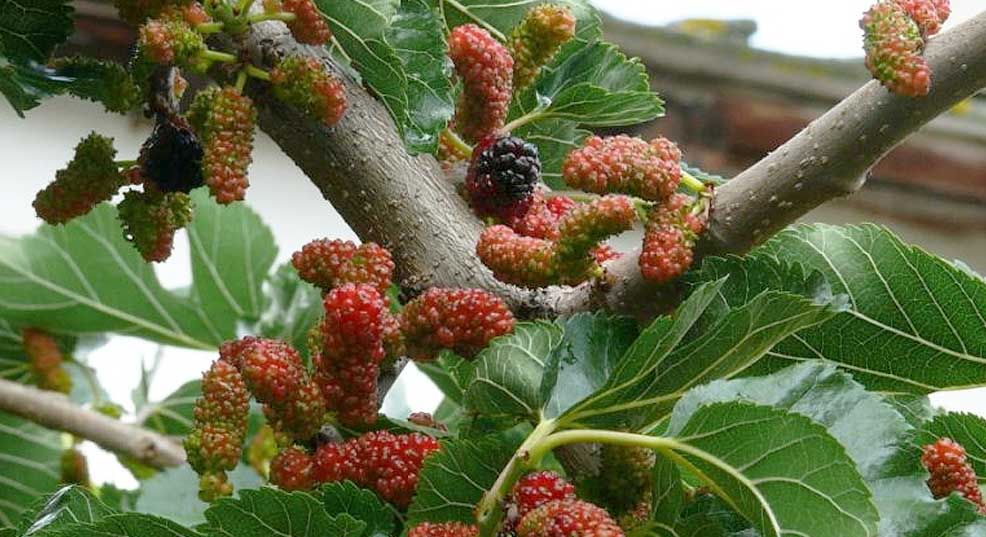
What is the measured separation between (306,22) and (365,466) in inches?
7.4

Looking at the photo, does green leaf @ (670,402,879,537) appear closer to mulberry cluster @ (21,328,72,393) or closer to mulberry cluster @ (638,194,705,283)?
mulberry cluster @ (638,194,705,283)

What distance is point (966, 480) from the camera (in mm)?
541

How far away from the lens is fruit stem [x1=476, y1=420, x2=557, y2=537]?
0.53 m

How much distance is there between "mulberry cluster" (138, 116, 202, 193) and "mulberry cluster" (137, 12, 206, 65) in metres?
0.03

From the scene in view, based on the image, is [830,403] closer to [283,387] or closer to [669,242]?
[669,242]

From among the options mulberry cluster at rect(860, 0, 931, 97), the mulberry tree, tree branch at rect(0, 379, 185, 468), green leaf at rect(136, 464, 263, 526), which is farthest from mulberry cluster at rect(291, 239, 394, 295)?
tree branch at rect(0, 379, 185, 468)

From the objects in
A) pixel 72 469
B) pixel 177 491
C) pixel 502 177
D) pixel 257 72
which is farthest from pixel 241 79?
pixel 72 469

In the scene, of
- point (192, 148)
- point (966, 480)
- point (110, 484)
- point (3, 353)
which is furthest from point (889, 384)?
point (3, 353)

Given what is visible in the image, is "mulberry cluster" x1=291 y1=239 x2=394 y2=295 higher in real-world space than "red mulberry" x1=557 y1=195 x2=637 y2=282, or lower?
lower

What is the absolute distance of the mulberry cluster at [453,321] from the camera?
0.57 meters

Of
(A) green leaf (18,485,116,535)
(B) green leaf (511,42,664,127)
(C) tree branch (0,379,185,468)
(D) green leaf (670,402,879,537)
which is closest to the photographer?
(D) green leaf (670,402,879,537)

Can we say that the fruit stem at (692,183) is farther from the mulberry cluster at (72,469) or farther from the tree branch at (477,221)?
the mulberry cluster at (72,469)

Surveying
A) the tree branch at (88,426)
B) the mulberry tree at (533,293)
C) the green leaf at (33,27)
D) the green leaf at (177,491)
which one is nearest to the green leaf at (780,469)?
the mulberry tree at (533,293)

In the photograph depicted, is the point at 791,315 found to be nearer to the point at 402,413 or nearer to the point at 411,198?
the point at 411,198
